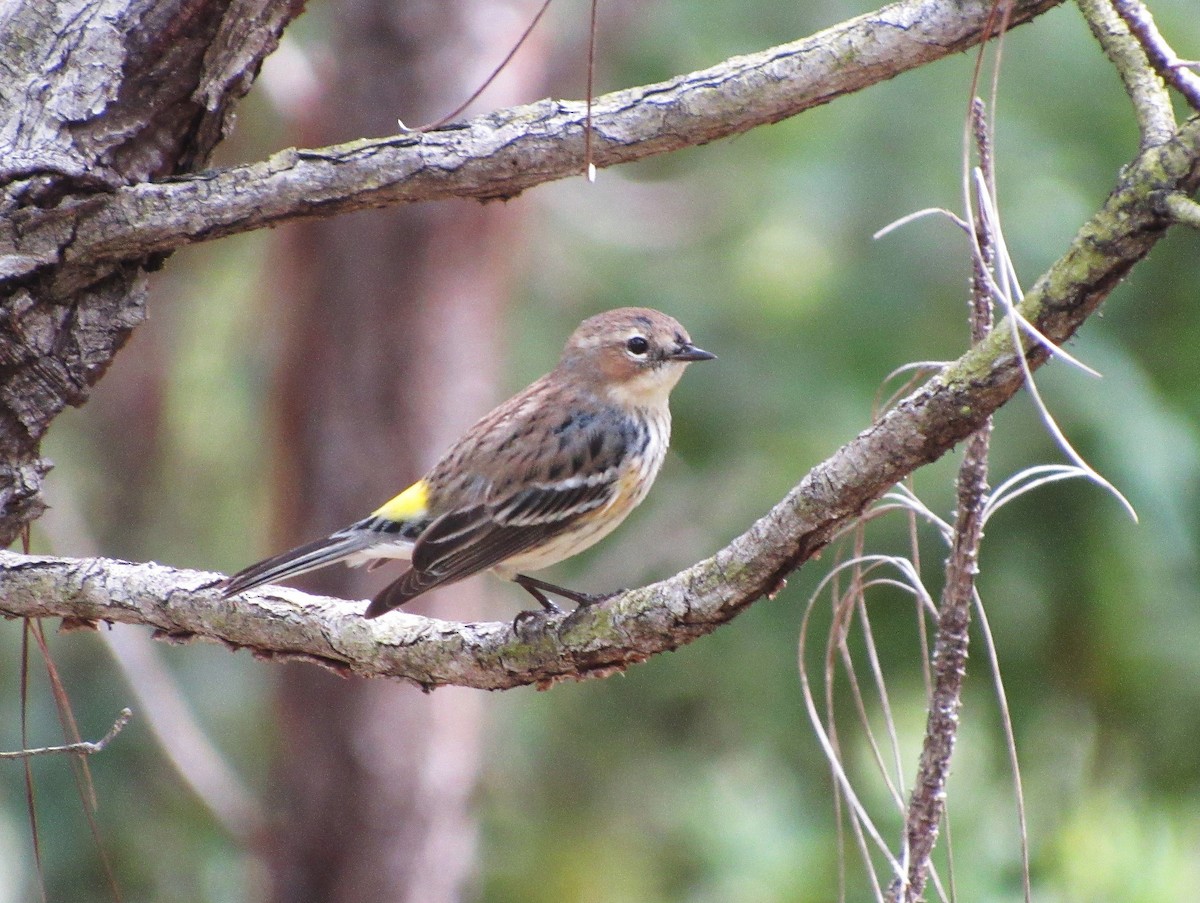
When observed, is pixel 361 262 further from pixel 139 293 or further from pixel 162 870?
pixel 139 293

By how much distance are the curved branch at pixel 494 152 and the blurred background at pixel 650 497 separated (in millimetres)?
2378

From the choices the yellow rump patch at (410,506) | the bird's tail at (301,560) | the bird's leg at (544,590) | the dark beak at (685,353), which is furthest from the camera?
the dark beak at (685,353)

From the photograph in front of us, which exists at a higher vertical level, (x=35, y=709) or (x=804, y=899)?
(x=35, y=709)

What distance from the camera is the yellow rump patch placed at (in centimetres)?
445

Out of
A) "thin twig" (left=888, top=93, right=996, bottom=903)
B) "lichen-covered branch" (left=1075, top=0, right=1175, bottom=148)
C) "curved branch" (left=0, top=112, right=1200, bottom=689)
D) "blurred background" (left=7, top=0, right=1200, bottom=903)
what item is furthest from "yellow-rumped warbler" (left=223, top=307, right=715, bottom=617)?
"lichen-covered branch" (left=1075, top=0, right=1175, bottom=148)

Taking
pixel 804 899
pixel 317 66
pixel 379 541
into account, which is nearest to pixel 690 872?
pixel 804 899

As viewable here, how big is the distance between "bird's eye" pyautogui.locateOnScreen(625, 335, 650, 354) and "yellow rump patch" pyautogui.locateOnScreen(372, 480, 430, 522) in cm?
88

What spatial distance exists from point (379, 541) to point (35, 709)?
142 inches

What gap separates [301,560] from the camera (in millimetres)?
3775

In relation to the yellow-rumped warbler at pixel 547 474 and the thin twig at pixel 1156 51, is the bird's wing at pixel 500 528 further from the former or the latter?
the thin twig at pixel 1156 51

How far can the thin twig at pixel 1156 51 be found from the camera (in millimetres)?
1898

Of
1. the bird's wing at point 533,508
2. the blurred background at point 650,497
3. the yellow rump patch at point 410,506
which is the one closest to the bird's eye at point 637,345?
the bird's wing at point 533,508

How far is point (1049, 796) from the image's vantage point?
4758mm

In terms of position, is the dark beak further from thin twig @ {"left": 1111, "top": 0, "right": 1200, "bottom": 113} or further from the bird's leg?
thin twig @ {"left": 1111, "top": 0, "right": 1200, "bottom": 113}
